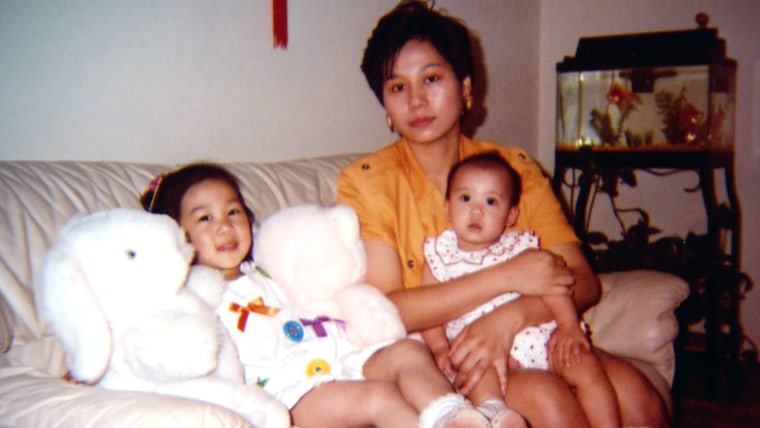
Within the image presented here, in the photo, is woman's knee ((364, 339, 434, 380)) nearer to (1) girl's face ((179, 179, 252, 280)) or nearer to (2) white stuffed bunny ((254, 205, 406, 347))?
A: (2) white stuffed bunny ((254, 205, 406, 347))

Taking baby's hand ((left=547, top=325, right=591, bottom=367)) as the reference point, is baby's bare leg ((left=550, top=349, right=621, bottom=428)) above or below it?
below

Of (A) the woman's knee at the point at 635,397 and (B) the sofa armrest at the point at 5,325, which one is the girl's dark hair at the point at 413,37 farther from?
(B) the sofa armrest at the point at 5,325

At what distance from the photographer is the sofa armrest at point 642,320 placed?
1.60 m

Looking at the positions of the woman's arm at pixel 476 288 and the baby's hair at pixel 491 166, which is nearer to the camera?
the woman's arm at pixel 476 288

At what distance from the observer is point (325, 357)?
126 centimetres

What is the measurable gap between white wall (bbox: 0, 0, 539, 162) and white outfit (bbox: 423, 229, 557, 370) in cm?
71

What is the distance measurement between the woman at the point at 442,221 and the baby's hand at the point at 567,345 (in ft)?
0.19

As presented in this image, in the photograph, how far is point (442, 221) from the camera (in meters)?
1.59

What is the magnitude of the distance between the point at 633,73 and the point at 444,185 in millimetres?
1466

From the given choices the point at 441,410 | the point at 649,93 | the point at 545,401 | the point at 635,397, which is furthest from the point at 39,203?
the point at 649,93

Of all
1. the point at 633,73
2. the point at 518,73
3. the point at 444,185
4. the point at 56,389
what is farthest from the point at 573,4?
the point at 56,389

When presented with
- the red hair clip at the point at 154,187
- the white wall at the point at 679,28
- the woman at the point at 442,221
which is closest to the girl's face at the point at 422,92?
the woman at the point at 442,221

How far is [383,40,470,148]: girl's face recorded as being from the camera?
5.03ft

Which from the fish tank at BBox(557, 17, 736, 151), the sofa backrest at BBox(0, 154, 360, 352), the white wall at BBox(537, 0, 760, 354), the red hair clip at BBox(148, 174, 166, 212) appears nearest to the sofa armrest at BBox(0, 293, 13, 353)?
the sofa backrest at BBox(0, 154, 360, 352)
